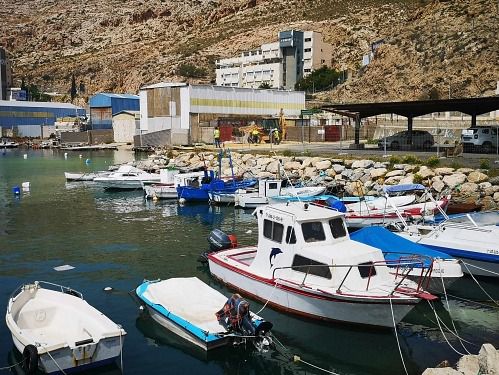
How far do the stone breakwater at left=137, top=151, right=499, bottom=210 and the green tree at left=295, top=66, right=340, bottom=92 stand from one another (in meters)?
67.4

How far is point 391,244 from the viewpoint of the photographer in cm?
1931

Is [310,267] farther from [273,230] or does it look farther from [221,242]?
[221,242]

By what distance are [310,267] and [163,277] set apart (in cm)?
709

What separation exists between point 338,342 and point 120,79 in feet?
513

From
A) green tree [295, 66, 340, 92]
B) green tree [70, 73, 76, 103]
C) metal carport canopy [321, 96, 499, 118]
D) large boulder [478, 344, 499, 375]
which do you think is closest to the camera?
large boulder [478, 344, 499, 375]

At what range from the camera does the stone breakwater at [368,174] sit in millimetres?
32531

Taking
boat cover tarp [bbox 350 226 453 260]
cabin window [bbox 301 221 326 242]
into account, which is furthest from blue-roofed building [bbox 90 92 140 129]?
cabin window [bbox 301 221 326 242]

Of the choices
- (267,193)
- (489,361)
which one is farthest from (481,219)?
(267,193)

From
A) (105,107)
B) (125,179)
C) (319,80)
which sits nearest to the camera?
(125,179)

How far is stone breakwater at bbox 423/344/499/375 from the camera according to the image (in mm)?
9930

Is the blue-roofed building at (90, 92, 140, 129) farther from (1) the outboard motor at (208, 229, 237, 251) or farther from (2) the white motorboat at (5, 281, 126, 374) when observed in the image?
(2) the white motorboat at (5, 281, 126, 374)

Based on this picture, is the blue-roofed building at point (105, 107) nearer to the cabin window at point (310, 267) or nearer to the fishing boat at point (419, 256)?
the fishing boat at point (419, 256)

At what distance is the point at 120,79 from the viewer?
160125 millimetres

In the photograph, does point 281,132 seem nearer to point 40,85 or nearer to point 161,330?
point 161,330
